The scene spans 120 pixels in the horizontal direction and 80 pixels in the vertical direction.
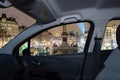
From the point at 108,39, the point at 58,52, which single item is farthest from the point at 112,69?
the point at 58,52

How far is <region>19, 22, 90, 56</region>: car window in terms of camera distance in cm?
503

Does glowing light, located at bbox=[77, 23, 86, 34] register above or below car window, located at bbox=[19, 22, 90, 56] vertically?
above

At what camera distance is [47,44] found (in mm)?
5129

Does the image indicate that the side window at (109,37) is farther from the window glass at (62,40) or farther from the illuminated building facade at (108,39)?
the window glass at (62,40)

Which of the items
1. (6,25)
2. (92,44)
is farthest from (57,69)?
(6,25)

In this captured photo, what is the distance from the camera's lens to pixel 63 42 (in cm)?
513

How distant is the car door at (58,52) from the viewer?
503 cm

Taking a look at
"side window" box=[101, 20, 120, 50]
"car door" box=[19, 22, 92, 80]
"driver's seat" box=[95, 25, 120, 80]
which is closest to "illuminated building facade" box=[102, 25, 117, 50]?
"side window" box=[101, 20, 120, 50]

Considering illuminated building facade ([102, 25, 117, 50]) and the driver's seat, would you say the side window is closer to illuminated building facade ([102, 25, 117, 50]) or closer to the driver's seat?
illuminated building facade ([102, 25, 117, 50])

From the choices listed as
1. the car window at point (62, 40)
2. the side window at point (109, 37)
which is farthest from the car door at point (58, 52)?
the side window at point (109, 37)

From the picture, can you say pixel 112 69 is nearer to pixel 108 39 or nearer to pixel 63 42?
pixel 108 39

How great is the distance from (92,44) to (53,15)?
1.83 ft

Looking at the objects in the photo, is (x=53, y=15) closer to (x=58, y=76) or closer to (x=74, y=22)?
(x=74, y=22)

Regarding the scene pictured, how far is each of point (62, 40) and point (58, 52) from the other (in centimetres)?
18
